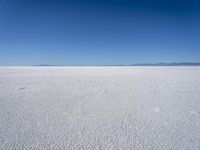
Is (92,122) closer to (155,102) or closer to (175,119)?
(175,119)

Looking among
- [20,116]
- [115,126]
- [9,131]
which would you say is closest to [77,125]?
[115,126]

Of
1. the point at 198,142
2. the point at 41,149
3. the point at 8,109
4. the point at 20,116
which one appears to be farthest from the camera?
the point at 8,109

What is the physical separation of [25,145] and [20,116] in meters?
1.47

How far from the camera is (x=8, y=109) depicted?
4.15 metres

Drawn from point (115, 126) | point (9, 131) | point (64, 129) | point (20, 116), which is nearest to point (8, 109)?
point (20, 116)

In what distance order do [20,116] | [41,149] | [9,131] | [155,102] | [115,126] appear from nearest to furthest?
1. [41,149]
2. [9,131]
3. [115,126]
4. [20,116]
5. [155,102]

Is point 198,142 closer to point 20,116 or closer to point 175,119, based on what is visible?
point 175,119

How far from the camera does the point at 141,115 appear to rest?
12.0 ft

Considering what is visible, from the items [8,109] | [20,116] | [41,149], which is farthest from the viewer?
[8,109]

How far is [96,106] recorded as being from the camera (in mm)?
4422

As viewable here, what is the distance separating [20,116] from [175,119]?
375 centimetres

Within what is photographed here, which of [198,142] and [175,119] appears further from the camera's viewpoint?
[175,119]

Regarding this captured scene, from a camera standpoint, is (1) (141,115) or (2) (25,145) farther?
(1) (141,115)

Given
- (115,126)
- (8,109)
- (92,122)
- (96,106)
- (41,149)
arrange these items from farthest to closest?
(96,106) < (8,109) < (92,122) < (115,126) < (41,149)
